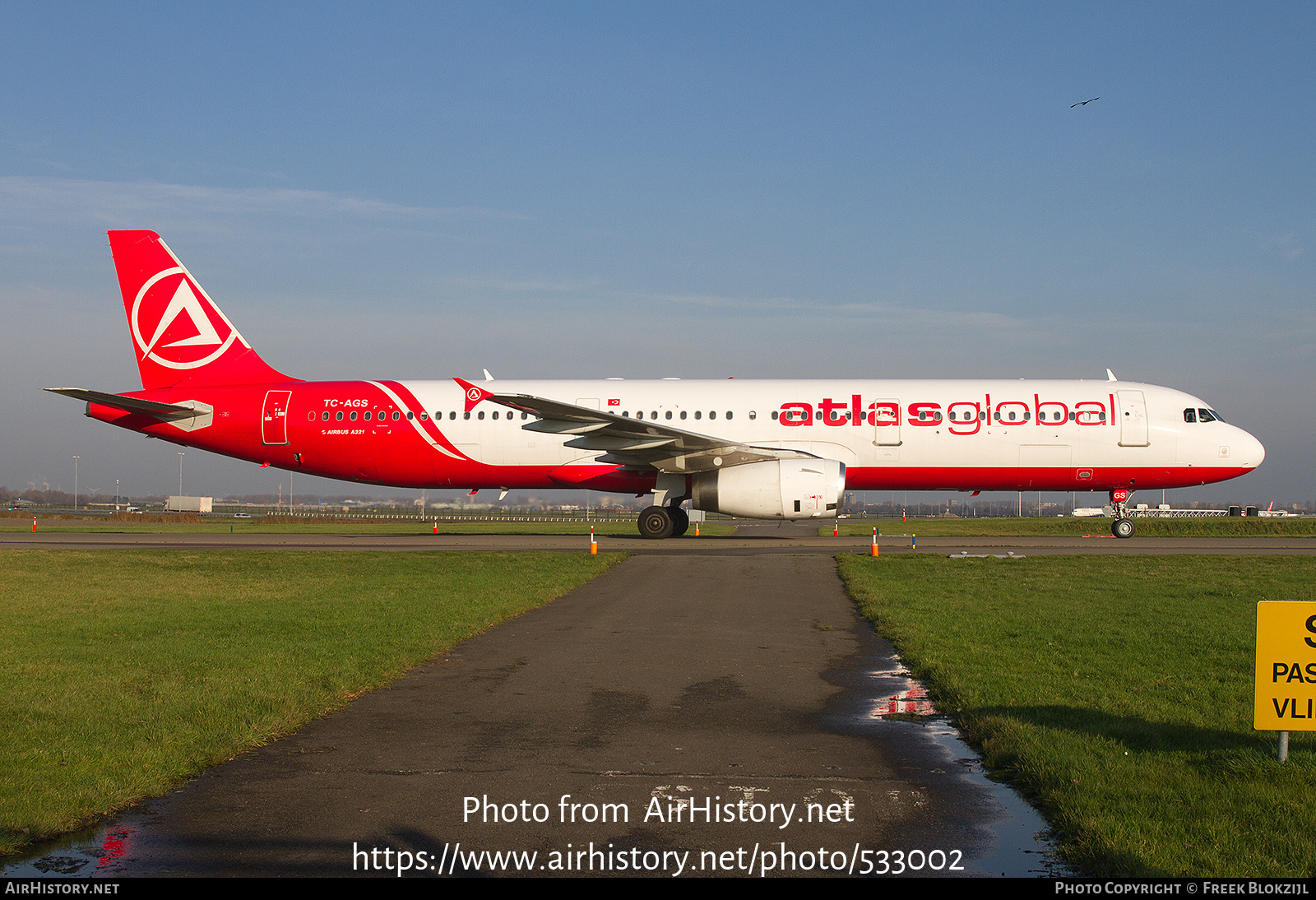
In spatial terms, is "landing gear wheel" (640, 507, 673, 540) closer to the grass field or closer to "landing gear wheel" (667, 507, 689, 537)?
"landing gear wheel" (667, 507, 689, 537)

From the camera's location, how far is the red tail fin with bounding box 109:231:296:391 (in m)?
27.9

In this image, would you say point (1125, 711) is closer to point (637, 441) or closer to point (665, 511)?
point (637, 441)

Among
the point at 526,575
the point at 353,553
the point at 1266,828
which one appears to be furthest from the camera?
the point at 353,553

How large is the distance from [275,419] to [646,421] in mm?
10633

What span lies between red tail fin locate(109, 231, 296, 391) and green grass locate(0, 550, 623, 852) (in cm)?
1016

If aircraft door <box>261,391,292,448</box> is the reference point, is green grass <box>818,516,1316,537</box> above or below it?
below

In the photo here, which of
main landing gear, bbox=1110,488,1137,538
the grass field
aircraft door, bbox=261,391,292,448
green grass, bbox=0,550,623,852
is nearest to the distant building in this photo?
the grass field

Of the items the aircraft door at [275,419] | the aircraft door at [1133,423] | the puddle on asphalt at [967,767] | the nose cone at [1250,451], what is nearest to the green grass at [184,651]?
the puddle on asphalt at [967,767]

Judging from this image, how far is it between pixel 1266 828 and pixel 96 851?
529 cm

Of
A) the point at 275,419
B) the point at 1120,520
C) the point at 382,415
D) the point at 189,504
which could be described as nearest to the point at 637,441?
the point at 382,415

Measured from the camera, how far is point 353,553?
21.4 meters

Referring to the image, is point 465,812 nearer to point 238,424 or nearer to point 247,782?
point 247,782

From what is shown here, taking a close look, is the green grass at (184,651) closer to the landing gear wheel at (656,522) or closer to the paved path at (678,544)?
the paved path at (678,544)
